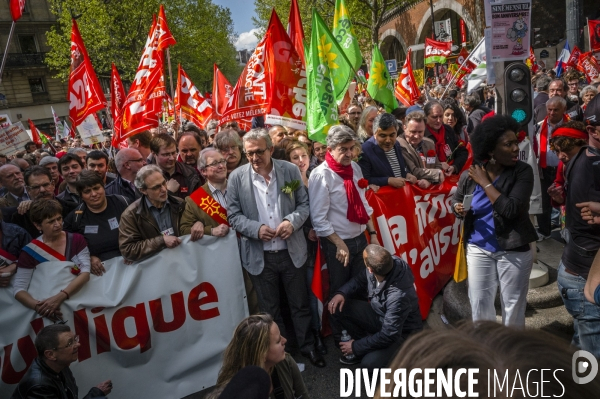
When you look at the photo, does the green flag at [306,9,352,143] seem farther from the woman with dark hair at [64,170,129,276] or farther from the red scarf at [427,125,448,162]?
the woman with dark hair at [64,170,129,276]

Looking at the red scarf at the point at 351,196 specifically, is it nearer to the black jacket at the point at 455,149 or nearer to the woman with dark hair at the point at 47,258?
the black jacket at the point at 455,149

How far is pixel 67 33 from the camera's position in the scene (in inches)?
1062

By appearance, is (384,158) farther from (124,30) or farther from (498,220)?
(124,30)

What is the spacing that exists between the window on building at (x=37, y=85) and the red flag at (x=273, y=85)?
41.2 meters

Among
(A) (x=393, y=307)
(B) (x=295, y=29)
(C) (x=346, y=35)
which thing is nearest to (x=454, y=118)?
(C) (x=346, y=35)

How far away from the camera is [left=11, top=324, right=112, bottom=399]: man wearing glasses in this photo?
273 cm

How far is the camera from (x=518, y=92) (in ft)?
13.4

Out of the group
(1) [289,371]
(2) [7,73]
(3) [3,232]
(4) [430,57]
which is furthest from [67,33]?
(1) [289,371]

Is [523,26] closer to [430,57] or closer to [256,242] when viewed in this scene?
[256,242]

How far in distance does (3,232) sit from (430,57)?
14.1m

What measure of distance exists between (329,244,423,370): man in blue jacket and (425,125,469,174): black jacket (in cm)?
244

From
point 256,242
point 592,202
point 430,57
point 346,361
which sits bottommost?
point 346,361

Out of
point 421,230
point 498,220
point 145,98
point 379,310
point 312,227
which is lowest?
point 379,310

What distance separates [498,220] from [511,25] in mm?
2060
